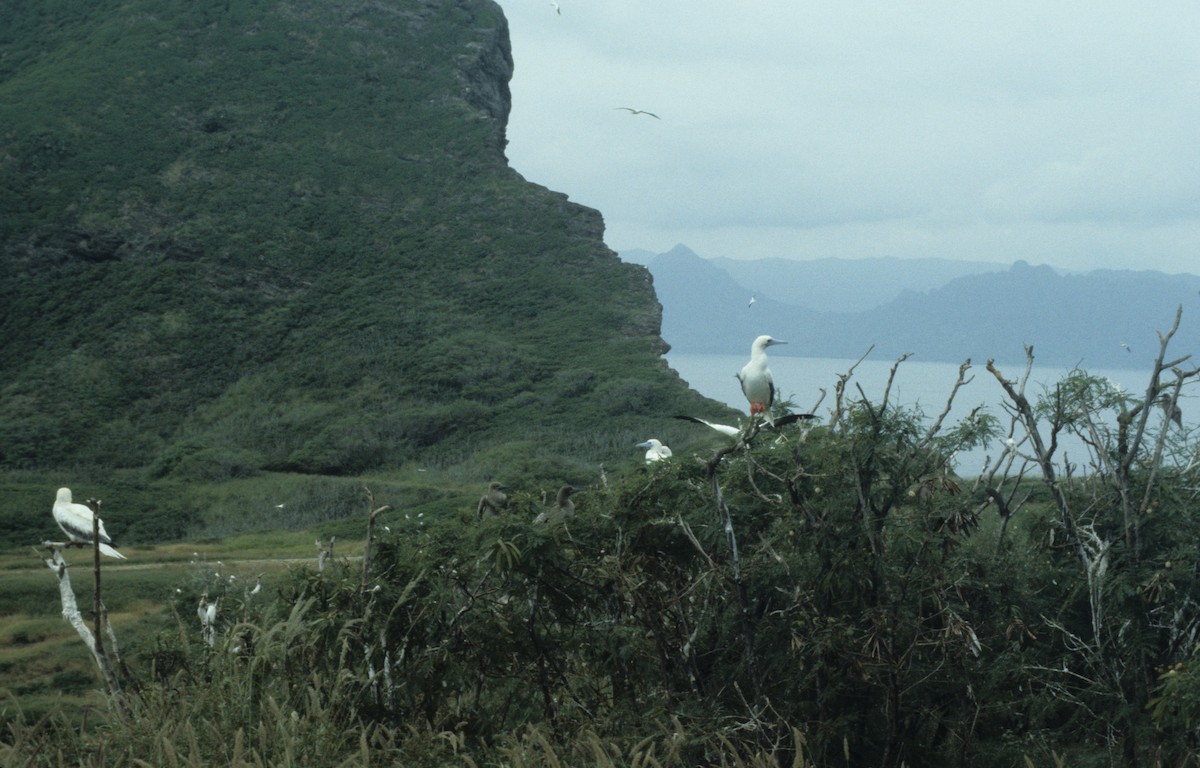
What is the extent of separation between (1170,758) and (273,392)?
135 ft

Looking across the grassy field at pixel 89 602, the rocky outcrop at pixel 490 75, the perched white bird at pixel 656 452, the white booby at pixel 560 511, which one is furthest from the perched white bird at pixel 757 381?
the rocky outcrop at pixel 490 75

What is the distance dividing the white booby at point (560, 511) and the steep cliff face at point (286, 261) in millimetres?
28838

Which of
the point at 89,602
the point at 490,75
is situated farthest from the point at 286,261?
the point at 89,602

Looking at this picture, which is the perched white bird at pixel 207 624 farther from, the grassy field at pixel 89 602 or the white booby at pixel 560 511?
the white booby at pixel 560 511

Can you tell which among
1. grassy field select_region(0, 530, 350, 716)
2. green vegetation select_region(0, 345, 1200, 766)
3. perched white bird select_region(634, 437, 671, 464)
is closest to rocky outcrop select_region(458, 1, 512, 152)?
grassy field select_region(0, 530, 350, 716)

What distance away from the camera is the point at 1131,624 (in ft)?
16.9

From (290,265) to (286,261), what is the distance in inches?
9.3

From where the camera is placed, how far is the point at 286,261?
163ft

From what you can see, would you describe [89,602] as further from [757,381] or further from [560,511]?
[560,511]

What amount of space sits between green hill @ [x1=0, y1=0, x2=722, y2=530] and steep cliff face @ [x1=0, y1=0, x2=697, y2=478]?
11 cm

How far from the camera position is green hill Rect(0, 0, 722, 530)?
39.6 m

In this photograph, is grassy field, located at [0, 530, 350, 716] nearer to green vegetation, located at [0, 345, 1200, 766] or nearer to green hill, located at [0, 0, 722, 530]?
green vegetation, located at [0, 345, 1200, 766]

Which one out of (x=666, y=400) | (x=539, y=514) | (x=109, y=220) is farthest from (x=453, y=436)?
(x=539, y=514)

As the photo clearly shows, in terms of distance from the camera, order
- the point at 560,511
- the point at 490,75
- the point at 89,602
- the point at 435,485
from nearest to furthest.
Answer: the point at 560,511 → the point at 89,602 → the point at 435,485 → the point at 490,75
